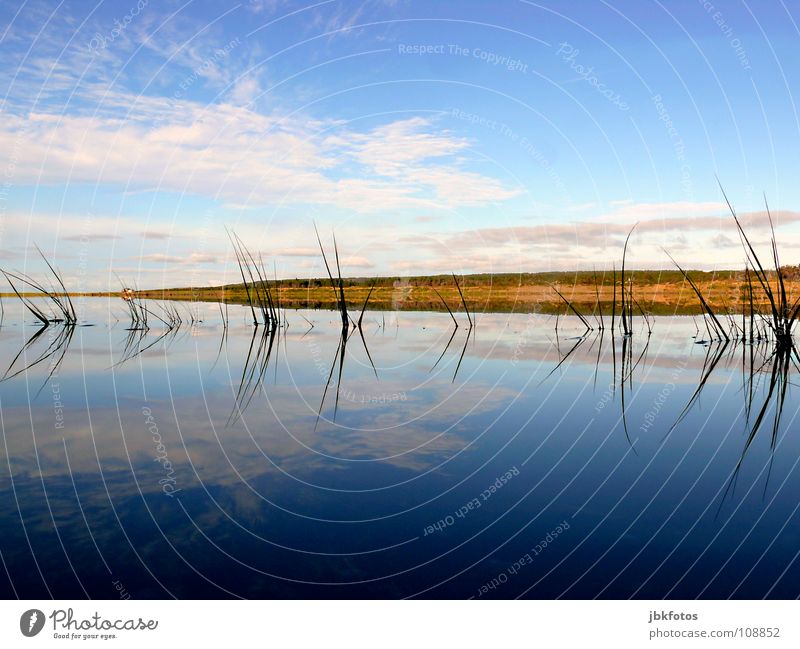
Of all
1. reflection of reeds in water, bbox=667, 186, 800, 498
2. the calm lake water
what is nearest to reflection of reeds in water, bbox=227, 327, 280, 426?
the calm lake water

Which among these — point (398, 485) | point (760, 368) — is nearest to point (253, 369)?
point (398, 485)

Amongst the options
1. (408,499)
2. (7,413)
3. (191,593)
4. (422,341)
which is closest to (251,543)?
(191,593)

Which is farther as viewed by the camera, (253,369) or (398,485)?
(253,369)

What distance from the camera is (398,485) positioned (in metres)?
5.73

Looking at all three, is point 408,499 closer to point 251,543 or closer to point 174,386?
point 251,543

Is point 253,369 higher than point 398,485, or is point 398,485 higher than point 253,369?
point 253,369

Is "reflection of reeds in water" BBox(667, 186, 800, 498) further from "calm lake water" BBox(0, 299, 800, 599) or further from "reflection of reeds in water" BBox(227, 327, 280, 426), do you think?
"reflection of reeds in water" BBox(227, 327, 280, 426)

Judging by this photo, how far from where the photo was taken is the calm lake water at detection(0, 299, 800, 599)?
4059 mm

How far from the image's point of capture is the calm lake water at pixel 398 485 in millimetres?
4059

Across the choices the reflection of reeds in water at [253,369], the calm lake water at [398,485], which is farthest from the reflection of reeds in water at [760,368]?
the reflection of reeds in water at [253,369]

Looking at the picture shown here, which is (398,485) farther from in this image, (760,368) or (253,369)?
(760,368)

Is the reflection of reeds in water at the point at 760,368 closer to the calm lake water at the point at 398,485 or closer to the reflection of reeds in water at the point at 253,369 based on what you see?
the calm lake water at the point at 398,485

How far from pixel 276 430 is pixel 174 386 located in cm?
387
